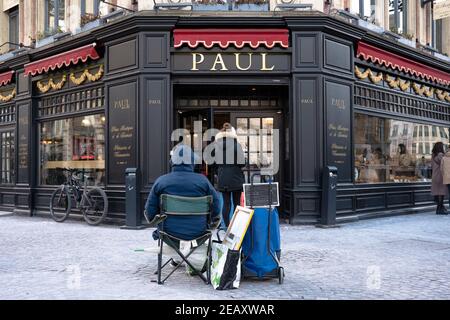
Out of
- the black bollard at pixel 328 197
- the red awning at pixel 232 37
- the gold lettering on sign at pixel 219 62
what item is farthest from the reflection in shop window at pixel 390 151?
the gold lettering on sign at pixel 219 62

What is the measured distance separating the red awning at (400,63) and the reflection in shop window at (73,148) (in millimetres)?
6543

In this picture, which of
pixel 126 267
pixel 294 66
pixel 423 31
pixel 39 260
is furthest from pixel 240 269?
pixel 423 31

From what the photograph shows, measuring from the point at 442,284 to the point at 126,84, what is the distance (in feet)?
25.7

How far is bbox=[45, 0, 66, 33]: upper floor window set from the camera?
46.3 ft

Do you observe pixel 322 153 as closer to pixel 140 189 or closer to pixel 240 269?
pixel 140 189

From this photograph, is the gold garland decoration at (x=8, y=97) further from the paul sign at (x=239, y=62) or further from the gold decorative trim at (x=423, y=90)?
the gold decorative trim at (x=423, y=90)

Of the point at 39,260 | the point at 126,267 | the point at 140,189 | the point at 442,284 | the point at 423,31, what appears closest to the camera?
the point at 442,284

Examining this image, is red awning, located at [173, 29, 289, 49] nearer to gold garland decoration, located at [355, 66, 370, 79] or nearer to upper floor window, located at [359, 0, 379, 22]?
gold garland decoration, located at [355, 66, 370, 79]

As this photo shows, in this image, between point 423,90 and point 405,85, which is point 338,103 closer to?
point 405,85

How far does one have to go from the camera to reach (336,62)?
11.5 metres

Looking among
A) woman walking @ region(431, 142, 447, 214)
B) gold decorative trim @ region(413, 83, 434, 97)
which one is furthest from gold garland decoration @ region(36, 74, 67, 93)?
woman walking @ region(431, 142, 447, 214)

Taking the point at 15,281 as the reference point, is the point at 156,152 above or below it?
above

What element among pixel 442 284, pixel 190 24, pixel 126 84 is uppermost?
pixel 190 24

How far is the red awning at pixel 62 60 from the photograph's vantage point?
39.0ft
